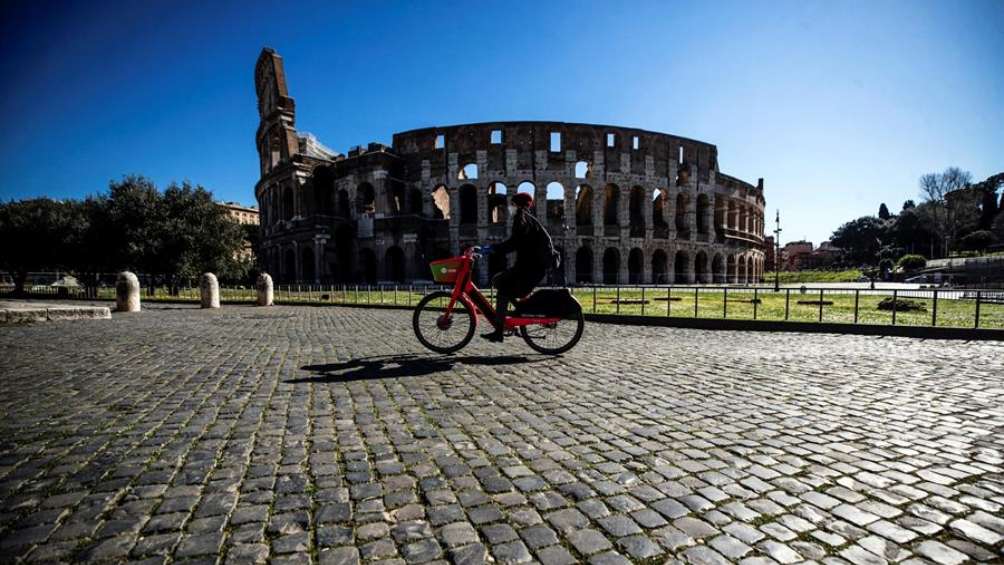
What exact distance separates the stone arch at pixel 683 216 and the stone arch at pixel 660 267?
8.61 ft

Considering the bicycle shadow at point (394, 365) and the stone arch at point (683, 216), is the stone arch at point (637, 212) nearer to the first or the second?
the stone arch at point (683, 216)

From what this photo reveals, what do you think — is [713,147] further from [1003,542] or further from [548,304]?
[1003,542]

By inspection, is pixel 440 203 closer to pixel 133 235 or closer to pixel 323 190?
pixel 323 190

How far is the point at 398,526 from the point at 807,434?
2.82 meters

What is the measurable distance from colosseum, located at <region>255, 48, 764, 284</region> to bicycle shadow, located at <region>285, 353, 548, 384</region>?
26.8 meters

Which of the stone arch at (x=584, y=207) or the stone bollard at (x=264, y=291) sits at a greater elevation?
the stone arch at (x=584, y=207)

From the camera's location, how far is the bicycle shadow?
4.43 m

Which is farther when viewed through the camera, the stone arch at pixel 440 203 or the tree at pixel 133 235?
the stone arch at pixel 440 203

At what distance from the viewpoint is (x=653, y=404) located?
3.52 meters

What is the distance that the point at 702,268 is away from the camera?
38.2 meters

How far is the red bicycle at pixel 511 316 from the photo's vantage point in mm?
5570

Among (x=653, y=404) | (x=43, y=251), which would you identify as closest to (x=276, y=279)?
(x=43, y=251)

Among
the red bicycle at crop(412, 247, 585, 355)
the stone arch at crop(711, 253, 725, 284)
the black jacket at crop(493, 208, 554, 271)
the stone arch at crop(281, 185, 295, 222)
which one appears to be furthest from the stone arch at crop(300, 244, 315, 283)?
the stone arch at crop(711, 253, 725, 284)

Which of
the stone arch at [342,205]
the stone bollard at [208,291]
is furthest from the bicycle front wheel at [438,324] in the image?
the stone arch at [342,205]
